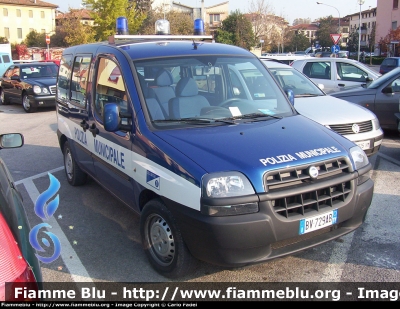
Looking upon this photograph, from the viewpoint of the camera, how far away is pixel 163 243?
12.2 ft

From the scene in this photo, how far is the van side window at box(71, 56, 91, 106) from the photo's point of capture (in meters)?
5.30

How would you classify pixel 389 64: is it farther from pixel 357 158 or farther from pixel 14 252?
pixel 14 252

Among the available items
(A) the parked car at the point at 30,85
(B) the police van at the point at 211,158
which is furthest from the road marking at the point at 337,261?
(A) the parked car at the point at 30,85

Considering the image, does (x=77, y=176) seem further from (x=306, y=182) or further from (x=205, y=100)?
(x=306, y=182)

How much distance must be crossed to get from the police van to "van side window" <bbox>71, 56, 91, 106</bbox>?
0.08 m

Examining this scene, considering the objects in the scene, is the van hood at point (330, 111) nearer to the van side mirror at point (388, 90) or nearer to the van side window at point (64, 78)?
the van side mirror at point (388, 90)

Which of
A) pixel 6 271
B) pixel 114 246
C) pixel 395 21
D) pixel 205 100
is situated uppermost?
pixel 395 21

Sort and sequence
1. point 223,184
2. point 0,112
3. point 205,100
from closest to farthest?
point 223,184 < point 205,100 < point 0,112

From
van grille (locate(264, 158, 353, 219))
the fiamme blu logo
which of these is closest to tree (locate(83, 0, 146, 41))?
the fiamme blu logo

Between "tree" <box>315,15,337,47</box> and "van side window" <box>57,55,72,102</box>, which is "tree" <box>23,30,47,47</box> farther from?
"van side window" <box>57,55,72,102</box>

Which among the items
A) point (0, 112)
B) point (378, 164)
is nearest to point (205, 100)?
point (378, 164)

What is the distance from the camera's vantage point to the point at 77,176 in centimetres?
617

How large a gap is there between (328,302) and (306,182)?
36.5 inches

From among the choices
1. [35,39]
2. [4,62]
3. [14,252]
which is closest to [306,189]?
[14,252]
